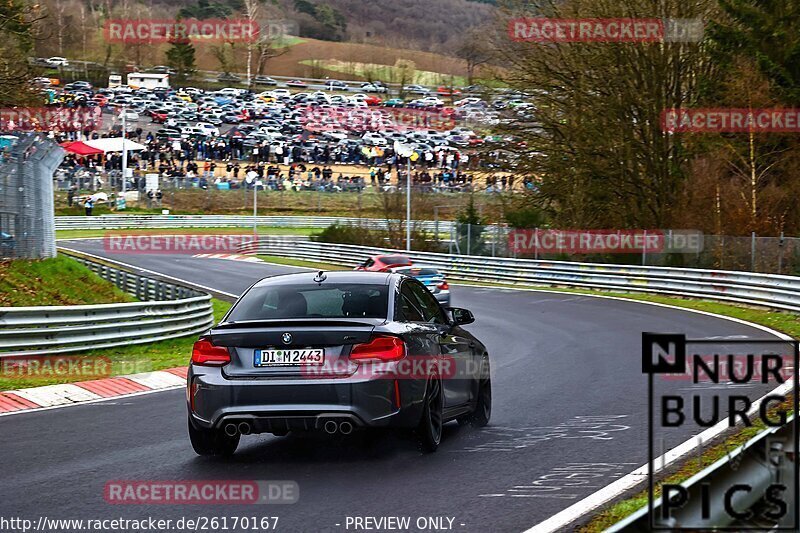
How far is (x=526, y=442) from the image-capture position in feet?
33.2

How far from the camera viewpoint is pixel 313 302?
385 inches

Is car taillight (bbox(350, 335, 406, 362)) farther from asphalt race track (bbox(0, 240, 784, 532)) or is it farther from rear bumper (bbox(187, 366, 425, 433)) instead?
asphalt race track (bbox(0, 240, 784, 532))

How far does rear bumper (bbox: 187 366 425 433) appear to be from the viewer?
8.71 metres

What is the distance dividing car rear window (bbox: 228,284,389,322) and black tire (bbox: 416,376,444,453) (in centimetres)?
73

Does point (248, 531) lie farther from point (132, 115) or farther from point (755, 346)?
point (132, 115)

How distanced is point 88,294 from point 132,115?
80.0 meters
